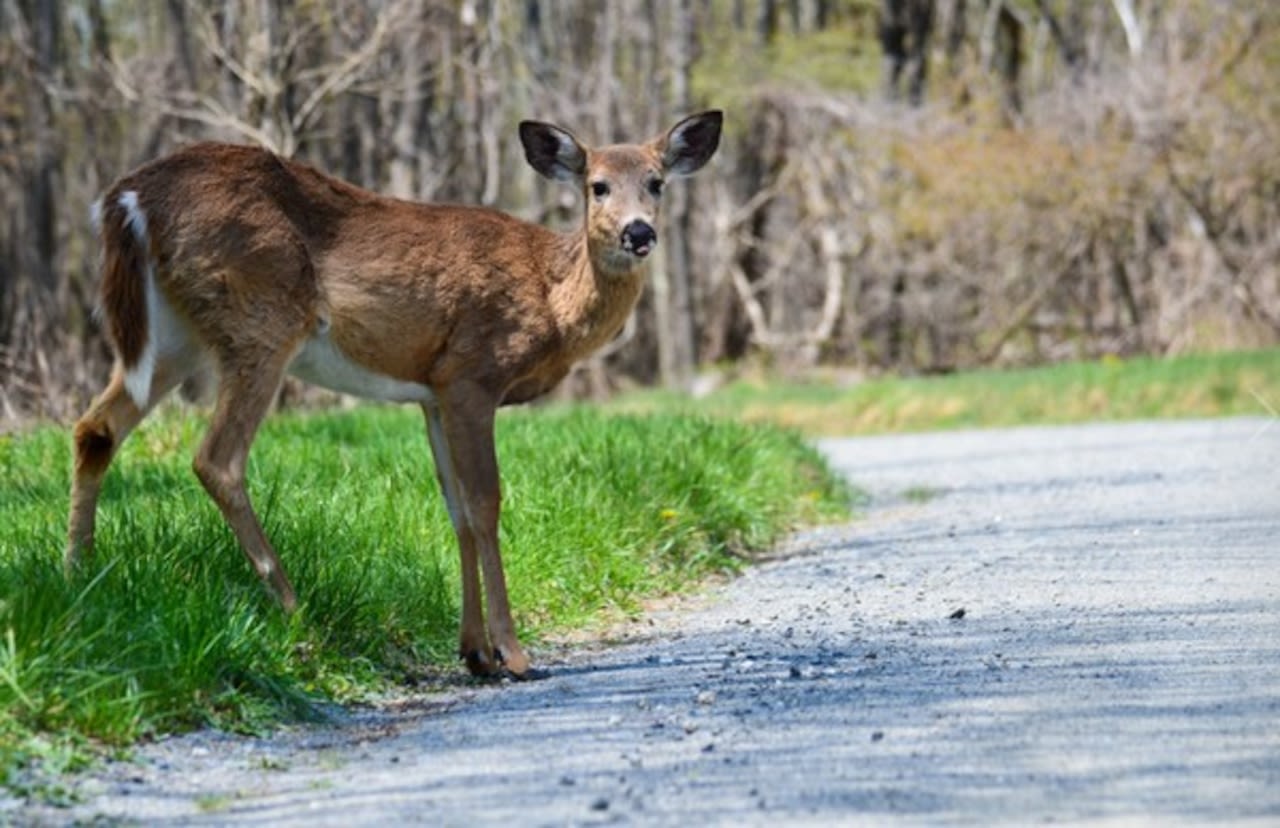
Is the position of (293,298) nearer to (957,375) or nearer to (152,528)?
(152,528)

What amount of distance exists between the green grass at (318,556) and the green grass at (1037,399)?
877cm

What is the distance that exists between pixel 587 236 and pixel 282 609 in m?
2.21

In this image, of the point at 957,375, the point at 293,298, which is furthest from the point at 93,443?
the point at 957,375

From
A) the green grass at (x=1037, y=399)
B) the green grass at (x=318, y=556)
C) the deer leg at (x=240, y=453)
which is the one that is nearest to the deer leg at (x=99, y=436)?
the green grass at (x=318, y=556)

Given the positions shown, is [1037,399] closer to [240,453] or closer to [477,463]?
[477,463]

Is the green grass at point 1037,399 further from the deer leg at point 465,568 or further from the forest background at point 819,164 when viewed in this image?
the deer leg at point 465,568

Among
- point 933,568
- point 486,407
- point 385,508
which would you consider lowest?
point 933,568

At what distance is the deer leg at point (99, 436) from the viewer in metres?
8.90

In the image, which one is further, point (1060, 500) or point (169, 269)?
point (1060, 500)

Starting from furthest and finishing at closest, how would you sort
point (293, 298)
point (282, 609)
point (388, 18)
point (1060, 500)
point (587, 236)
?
point (388, 18) → point (1060, 500) → point (587, 236) → point (293, 298) → point (282, 609)

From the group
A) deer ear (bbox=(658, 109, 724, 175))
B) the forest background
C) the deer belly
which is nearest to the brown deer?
the deer belly

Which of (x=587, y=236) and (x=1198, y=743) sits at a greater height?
(x=587, y=236)

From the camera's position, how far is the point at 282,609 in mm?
8219

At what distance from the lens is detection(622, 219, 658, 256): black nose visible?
910 cm
